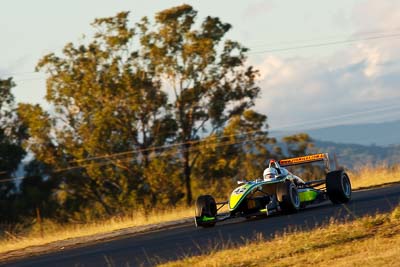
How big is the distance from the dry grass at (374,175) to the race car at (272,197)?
31.8 ft

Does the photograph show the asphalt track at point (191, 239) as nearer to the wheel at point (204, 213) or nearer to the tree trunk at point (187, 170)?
the wheel at point (204, 213)

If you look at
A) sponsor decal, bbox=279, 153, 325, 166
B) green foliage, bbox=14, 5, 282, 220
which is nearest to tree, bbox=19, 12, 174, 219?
green foliage, bbox=14, 5, 282, 220

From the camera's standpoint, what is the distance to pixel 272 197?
877 inches

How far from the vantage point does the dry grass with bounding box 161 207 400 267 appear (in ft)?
43.4

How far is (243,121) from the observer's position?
5316 centimetres

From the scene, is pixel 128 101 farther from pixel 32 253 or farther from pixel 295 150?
pixel 32 253

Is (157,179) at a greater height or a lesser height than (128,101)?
lesser

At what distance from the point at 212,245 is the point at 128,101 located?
35077 mm

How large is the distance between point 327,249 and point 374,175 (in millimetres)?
22111

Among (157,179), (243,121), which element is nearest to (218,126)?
(243,121)

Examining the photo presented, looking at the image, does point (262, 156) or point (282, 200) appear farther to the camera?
point (262, 156)

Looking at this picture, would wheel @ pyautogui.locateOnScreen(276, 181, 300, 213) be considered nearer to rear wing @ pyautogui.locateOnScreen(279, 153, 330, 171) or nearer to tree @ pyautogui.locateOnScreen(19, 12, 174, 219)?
rear wing @ pyautogui.locateOnScreen(279, 153, 330, 171)

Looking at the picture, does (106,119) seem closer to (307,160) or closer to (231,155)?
(231,155)

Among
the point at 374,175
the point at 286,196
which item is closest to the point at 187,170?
the point at 374,175
